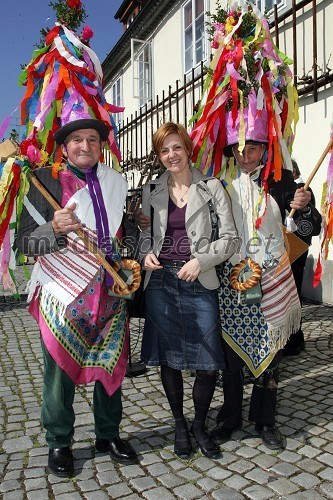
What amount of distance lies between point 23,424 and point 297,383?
7.07 ft

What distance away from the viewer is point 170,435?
116 inches

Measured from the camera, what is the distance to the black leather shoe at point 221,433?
2830mm

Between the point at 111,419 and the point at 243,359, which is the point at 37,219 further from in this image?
the point at 243,359

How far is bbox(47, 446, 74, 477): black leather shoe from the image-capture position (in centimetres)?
247

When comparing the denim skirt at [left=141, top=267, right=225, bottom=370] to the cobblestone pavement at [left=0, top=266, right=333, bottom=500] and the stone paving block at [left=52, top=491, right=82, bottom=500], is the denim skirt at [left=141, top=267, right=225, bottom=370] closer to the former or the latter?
the cobblestone pavement at [left=0, top=266, right=333, bottom=500]

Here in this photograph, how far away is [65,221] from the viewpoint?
227 centimetres

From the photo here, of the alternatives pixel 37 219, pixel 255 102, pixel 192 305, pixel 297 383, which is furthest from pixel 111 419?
pixel 255 102

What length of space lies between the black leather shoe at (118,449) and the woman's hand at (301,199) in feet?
5.57

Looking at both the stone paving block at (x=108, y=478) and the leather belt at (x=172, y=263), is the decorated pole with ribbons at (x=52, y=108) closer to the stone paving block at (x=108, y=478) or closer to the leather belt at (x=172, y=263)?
the leather belt at (x=172, y=263)

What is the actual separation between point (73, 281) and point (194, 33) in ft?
28.2

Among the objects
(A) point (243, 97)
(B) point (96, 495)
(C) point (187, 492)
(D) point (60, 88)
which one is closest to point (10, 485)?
(B) point (96, 495)

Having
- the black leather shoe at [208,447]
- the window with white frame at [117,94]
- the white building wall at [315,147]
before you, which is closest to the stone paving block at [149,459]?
the black leather shoe at [208,447]

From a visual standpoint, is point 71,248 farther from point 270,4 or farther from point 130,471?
point 270,4

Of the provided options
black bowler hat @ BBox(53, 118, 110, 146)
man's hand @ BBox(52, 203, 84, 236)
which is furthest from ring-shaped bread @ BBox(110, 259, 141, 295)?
black bowler hat @ BBox(53, 118, 110, 146)
